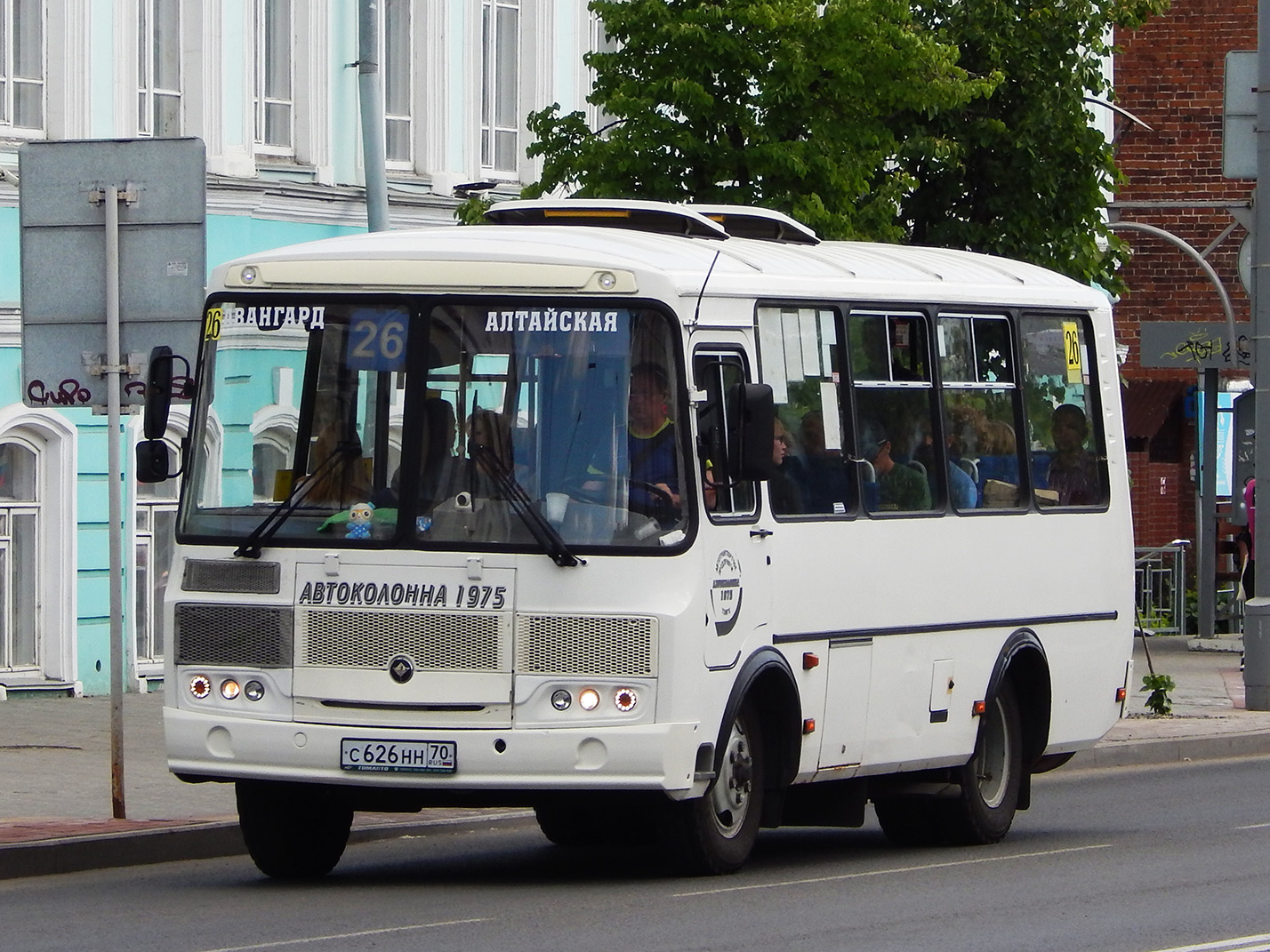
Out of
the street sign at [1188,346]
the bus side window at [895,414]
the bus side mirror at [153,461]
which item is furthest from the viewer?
the street sign at [1188,346]

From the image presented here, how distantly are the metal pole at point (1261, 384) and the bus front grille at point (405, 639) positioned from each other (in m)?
12.2

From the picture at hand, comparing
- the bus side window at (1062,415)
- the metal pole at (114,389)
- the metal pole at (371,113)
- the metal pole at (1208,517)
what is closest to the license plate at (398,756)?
the metal pole at (114,389)

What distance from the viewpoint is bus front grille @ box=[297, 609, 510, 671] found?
456 inches

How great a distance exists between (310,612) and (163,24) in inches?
519

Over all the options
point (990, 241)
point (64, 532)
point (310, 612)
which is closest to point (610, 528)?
point (310, 612)

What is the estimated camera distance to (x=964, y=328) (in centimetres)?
1430

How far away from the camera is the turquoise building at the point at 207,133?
22828 mm

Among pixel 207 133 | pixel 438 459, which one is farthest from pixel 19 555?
pixel 438 459

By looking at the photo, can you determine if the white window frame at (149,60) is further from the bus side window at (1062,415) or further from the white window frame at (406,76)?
the bus side window at (1062,415)

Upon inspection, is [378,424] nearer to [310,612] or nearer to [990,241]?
[310,612]

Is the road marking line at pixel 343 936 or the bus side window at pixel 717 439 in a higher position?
the bus side window at pixel 717 439

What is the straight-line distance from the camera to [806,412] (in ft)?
42.7

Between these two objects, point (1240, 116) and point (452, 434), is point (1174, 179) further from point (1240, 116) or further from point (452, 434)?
point (452, 434)

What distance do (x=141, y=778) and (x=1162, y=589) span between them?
19.5m
